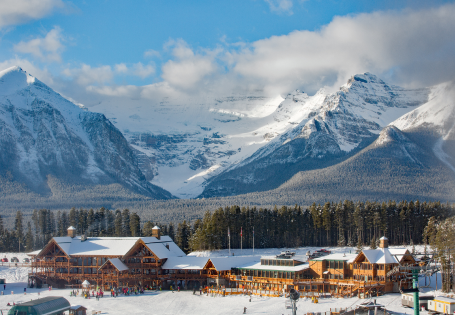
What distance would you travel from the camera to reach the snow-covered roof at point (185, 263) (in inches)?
4238

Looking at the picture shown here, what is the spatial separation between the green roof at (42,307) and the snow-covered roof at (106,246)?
1162 inches

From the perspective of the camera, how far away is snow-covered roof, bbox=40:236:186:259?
111125 millimetres

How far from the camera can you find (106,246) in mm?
113562

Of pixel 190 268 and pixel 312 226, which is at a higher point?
pixel 312 226

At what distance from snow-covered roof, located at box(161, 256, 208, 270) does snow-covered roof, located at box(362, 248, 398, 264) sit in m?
30.3

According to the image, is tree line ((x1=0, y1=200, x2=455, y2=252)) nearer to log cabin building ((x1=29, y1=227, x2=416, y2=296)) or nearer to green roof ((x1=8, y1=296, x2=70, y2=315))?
log cabin building ((x1=29, y1=227, x2=416, y2=296))

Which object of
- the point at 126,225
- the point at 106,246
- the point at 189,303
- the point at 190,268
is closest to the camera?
the point at 189,303

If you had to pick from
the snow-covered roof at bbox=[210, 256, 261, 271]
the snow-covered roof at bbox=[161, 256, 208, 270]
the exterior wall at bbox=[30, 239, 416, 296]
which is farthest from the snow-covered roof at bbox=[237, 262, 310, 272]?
the snow-covered roof at bbox=[161, 256, 208, 270]

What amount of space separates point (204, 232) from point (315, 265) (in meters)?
41.7

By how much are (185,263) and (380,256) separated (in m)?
36.1

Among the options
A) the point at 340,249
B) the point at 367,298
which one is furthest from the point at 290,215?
the point at 367,298

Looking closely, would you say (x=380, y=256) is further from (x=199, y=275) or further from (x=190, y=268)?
(x=190, y=268)

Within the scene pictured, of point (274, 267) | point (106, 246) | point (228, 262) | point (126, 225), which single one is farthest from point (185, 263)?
point (126, 225)

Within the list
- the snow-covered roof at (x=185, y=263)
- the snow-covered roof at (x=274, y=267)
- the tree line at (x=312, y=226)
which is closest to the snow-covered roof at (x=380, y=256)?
the snow-covered roof at (x=274, y=267)
